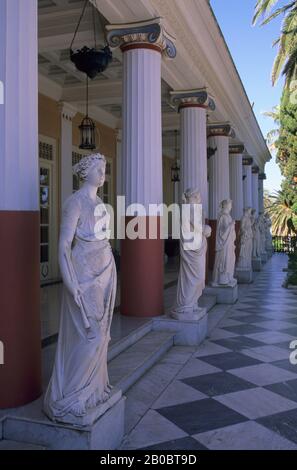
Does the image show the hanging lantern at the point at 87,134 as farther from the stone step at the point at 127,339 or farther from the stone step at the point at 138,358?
the stone step at the point at 138,358

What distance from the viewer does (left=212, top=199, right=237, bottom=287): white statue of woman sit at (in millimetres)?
8562

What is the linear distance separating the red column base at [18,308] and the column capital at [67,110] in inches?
279

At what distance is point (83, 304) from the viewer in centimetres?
291

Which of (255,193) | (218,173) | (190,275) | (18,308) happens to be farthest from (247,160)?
(18,308)

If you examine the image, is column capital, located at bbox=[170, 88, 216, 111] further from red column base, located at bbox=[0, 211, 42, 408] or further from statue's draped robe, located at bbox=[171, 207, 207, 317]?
red column base, located at bbox=[0, 211, 42, 408]

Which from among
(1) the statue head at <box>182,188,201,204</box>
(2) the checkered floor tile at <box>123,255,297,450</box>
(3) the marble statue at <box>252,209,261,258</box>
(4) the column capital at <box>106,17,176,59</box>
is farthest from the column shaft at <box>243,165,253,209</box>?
(1) the statue head at <box>182,188,201,204</box>

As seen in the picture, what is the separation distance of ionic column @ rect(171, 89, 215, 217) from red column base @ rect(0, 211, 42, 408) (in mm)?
6010

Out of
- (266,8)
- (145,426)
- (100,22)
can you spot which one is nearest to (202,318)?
(145,426)

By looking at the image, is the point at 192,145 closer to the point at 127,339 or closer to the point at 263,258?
the point at 127,339

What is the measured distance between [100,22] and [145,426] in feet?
17.4

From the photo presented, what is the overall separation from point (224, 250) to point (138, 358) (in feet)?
14.5

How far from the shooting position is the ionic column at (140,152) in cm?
609
